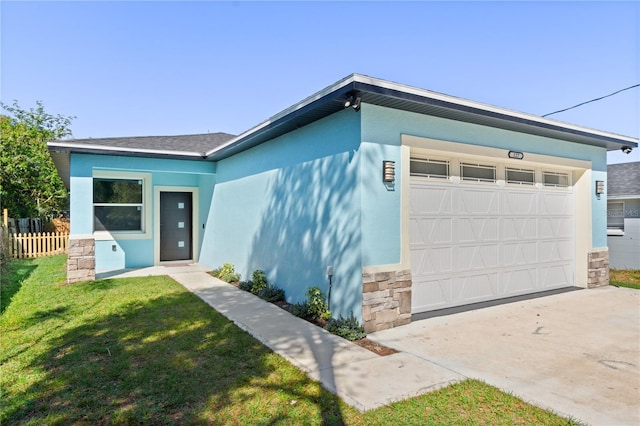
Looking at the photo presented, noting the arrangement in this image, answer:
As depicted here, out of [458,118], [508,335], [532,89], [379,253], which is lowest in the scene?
[508,335]

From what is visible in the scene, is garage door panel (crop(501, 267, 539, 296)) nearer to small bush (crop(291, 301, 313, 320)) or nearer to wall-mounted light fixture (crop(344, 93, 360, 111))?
Result: small bush (crop(291, 301, 313, 320))

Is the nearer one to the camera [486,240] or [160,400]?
[160,400]

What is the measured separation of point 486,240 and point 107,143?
838 cm

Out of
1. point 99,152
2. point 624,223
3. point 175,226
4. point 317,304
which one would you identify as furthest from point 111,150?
point 624,223

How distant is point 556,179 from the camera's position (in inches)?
300

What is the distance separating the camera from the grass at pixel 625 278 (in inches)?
330

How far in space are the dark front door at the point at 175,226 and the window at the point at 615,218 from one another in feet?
44.3

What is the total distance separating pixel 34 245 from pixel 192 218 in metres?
6.08

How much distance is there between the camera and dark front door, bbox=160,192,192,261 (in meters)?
10.8

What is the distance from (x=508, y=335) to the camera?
468 centimetres

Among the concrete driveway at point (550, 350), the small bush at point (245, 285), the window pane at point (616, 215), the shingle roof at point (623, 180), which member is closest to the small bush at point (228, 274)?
the small bush at point (245, 285)

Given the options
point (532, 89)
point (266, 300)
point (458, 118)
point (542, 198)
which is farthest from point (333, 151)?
point (532, 89)

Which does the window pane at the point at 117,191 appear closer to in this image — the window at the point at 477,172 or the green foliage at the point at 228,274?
the green foliage at the point at 228,274

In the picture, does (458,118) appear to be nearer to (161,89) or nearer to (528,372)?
(528,372)
